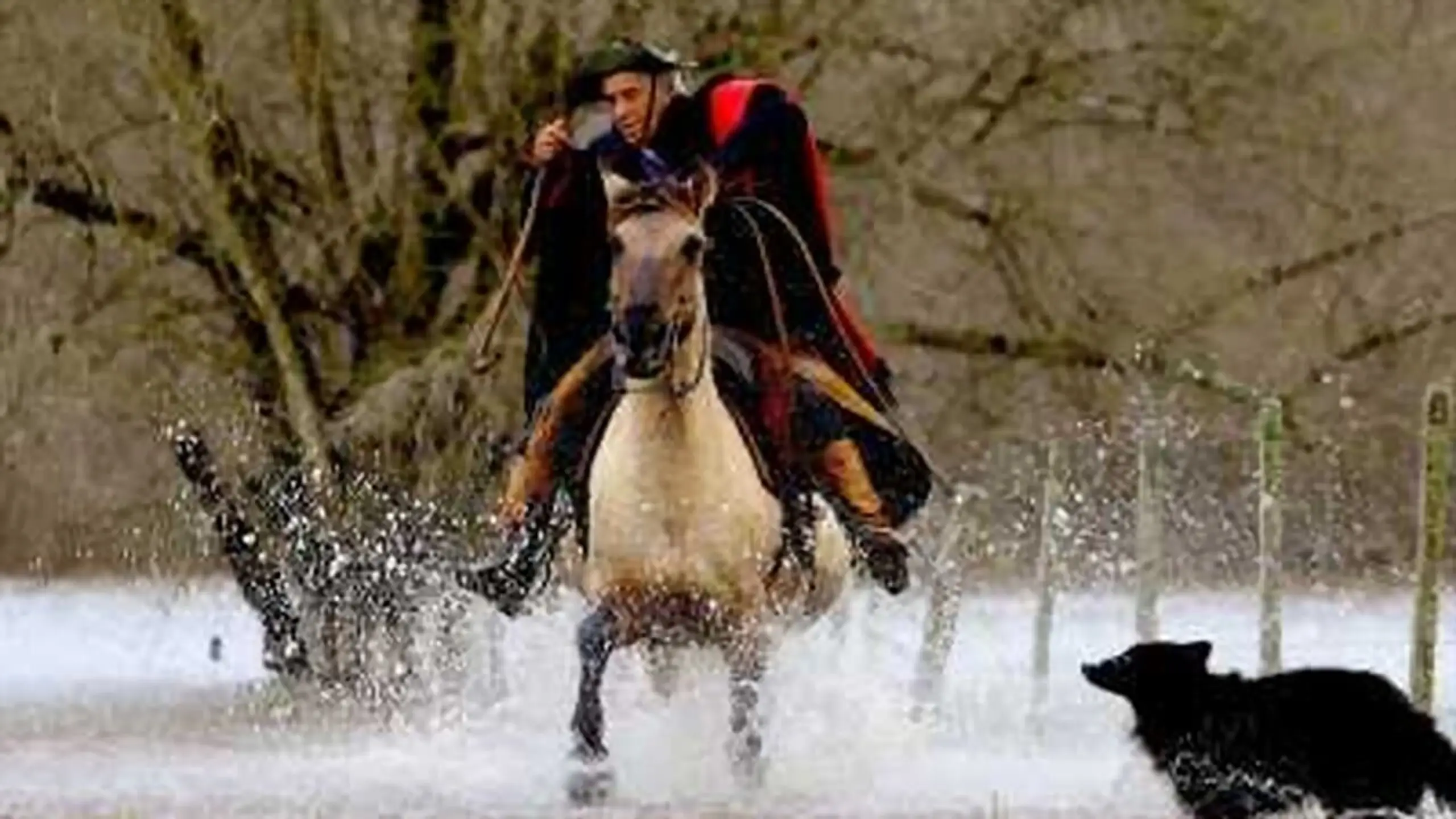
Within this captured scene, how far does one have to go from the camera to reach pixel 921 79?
2444 centimetres

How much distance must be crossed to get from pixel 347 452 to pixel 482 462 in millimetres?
895

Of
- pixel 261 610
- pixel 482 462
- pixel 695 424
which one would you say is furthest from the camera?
pixel 261 610

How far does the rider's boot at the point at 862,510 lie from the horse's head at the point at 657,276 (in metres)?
1.16

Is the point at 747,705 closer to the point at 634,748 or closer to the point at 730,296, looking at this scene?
the point at 634,748

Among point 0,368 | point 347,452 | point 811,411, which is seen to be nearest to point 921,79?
point 347,452

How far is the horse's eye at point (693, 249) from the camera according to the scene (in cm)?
1291

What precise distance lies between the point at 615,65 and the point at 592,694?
6.55 feet

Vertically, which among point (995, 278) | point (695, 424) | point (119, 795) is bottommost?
point (119, 795)

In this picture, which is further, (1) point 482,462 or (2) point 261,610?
(2) point 261,610

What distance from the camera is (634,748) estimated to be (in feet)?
47.4

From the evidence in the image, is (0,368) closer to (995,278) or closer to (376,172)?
(376,172)

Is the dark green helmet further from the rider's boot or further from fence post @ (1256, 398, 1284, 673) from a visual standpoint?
fence post @ (1256, 398, 1284, 673)

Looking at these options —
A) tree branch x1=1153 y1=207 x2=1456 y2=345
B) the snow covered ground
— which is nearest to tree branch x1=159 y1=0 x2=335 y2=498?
the snow covered ground

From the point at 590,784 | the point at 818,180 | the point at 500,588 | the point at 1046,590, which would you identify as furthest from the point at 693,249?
the point at 1046,590
